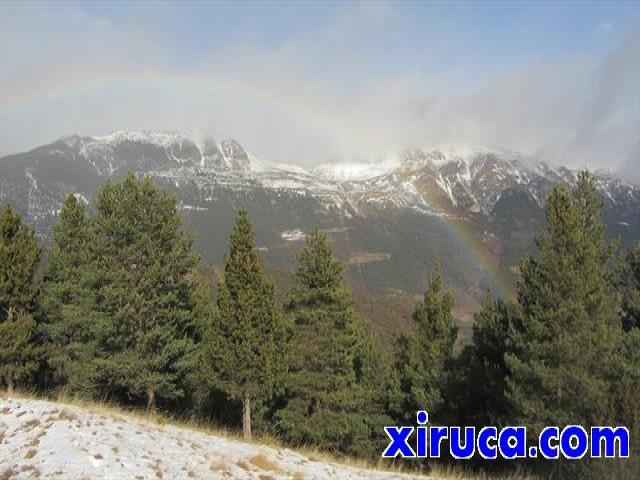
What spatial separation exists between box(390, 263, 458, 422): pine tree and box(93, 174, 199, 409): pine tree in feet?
45.6

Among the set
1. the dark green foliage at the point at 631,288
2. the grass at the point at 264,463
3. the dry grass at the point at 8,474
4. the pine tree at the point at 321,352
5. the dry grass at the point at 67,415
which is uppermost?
the dark green foliage at the point at 631,288

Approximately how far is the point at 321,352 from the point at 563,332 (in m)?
12.3

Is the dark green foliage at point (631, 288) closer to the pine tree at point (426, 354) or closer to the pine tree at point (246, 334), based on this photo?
the pine tree at point (426, 354)

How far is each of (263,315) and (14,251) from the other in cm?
1313

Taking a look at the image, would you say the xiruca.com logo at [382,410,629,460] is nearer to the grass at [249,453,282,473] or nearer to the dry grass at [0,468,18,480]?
the grass at [249,453,282,473]

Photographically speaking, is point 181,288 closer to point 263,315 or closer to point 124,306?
point 124,306

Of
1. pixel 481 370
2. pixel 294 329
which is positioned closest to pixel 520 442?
pixel 481 370

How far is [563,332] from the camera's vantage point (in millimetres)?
22266

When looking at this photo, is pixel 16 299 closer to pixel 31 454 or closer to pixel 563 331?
pixel 31 454

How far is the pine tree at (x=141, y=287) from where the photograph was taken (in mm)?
Result: 26812

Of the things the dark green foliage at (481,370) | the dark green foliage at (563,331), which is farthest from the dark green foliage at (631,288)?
the dark green foliage at (563,331)

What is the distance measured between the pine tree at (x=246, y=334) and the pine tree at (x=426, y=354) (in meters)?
11.2

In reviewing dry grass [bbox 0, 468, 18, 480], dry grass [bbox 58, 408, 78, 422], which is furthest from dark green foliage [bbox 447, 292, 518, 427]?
dry grass [bbox 0, 468, 18, 480]

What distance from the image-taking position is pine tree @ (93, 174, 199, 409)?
2681 centimetres
